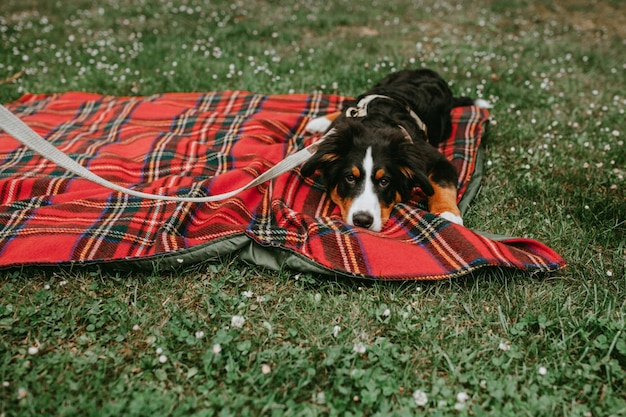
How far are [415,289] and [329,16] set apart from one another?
7183 mm

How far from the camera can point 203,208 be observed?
339cm

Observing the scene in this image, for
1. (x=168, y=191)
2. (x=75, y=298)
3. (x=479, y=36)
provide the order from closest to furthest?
(x=75, y=298)
(x=168, y=191)
(x=479, y=36)

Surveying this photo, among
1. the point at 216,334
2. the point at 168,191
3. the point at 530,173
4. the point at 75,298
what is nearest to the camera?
the point at 216,334

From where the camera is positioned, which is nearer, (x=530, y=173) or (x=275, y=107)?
(x=530, y=173)

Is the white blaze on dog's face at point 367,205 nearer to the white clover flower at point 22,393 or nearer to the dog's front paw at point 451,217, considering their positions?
the dog's front paw at point 451,217

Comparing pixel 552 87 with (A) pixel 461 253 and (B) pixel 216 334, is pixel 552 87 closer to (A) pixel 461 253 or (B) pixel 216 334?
(A) pixel 461 253

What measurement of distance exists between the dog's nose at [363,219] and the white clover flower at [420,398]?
1.27 meters

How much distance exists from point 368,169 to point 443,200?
65cm

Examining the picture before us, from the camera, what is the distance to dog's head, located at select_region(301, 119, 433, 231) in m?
3.25

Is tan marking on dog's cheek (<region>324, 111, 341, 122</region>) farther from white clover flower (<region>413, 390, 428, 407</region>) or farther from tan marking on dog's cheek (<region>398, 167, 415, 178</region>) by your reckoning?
white clover flower (<region>413, 390, 428, 407</region>)

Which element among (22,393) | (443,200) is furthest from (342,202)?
(22,393)

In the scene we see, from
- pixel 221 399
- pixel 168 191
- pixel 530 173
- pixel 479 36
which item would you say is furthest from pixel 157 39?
pixel 221 399

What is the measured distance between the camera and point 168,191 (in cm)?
349

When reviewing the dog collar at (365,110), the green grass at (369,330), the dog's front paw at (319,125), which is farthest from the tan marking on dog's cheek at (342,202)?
the dog's front paw at (319,125)
